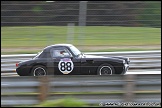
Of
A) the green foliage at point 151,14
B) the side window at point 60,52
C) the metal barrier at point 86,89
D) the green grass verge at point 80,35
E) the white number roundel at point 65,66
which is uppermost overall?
the green foliage at point 151,14

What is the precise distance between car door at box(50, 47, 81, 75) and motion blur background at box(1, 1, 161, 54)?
0.35m

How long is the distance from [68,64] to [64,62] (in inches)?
4.8

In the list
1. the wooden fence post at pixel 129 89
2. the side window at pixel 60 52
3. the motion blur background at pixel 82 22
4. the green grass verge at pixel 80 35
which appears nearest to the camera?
the wooden fence post at pixel 129 89

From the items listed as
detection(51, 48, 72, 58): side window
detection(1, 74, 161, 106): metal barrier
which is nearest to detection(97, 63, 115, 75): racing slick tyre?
detection(51, 48, 72, 58): side window

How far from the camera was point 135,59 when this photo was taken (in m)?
12.2

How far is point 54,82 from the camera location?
6582 millimetres

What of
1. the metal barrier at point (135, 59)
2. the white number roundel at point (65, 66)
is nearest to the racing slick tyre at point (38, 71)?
the white number roundel at point (65, 66)

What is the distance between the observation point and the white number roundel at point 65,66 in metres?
10.2

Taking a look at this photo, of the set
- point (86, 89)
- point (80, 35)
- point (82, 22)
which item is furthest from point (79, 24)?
point (86, 89)

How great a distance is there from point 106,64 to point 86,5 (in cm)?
155

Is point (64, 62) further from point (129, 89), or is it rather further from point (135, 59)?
point (129, 89)

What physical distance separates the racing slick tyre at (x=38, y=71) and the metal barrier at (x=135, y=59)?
3.09 ft

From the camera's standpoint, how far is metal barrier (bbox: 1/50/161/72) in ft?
36.9

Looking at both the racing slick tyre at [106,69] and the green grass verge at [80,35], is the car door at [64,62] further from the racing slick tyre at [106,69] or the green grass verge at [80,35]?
the racing slick tyre at [106,69]
